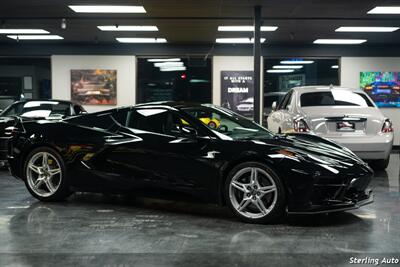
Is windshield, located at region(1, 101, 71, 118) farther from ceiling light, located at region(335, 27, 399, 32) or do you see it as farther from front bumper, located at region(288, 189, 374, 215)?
ceiling light, located at region(335, 27, 399, 32)

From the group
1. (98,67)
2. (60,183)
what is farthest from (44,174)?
(98,67)

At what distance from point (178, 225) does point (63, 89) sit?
1165 centimetres

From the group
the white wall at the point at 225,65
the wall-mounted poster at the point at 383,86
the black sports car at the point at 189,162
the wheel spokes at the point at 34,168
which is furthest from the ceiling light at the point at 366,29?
the wheel spokes at the point at 34,168

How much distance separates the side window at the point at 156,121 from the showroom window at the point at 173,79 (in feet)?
32.9

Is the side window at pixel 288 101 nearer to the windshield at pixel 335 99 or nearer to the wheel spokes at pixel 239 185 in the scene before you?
the windshield at pixel 335 99

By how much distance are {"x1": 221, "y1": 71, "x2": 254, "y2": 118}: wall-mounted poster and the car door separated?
9.85 meters

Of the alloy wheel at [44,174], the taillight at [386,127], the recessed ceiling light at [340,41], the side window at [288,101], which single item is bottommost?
the alloy wheel at [44,174]

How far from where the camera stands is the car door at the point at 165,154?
16.3 feet

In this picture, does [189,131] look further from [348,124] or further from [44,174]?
[348,124]

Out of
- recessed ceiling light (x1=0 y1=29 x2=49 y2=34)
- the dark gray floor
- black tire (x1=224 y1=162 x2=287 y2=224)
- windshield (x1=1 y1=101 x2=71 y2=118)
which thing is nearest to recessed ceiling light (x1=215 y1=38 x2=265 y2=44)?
recessed ceiling light (x1=0 y1=29 x2=49 y2=34)

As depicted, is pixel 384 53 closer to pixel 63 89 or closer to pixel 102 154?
pixel 63 89

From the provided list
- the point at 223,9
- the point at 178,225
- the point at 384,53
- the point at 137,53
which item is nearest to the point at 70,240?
the point at 178,225

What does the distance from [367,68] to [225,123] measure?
11.1 metres

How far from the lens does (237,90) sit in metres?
15.2
